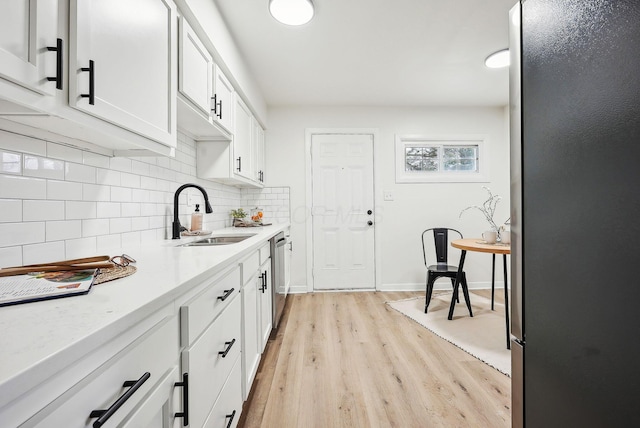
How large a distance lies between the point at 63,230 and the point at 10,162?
29 cm

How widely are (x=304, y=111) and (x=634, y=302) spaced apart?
144 inches

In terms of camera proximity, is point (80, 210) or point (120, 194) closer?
point (80, 210)

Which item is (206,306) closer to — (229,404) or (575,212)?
(229,404)

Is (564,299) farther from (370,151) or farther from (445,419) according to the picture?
(370,151)

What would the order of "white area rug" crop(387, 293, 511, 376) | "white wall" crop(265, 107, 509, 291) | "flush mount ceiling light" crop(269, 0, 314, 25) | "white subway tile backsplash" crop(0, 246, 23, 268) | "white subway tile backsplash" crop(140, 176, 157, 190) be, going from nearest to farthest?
"white subway tile backsplash" crop(0, 246, 23, 268)
"white subway tile backsplash" crop(140, 176, 157, 190)
"flush mount ceiling light" crop(269, 0, 314, 25)
"white area rug" crop(387, 293, 511, 376)
"white wall" crop(265, 107, 509, 291)

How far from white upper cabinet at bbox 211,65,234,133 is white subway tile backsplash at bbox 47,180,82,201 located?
3.15ft

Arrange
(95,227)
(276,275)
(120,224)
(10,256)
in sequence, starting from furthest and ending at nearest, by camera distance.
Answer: (276,275)
(120,224)
(95,227)
(10,256)

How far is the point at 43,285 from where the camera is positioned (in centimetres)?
71

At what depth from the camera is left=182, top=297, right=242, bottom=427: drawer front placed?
861 millimetres

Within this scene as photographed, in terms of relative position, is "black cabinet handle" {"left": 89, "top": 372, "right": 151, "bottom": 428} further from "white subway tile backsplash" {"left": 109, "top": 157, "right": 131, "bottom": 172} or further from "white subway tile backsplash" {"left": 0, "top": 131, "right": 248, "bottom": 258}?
"white subway tile backsplash" {"left": 109, "top": 157, "right": 131, "bottom": 172}

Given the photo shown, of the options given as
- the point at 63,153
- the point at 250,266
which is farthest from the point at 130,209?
the point at 250,266

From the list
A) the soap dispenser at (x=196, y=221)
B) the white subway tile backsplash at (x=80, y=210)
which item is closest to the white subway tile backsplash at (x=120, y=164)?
the white subway tile backsplash at (x=80, y=210)

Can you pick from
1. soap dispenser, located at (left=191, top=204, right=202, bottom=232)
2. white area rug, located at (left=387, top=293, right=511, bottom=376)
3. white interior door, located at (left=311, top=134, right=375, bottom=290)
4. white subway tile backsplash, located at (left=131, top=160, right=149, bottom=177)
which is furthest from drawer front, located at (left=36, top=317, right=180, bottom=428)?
white interior door, located at (left=311, top=134, right=375, bottom=290)

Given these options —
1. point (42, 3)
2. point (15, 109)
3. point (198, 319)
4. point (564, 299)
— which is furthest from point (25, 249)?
point (564, 299)
